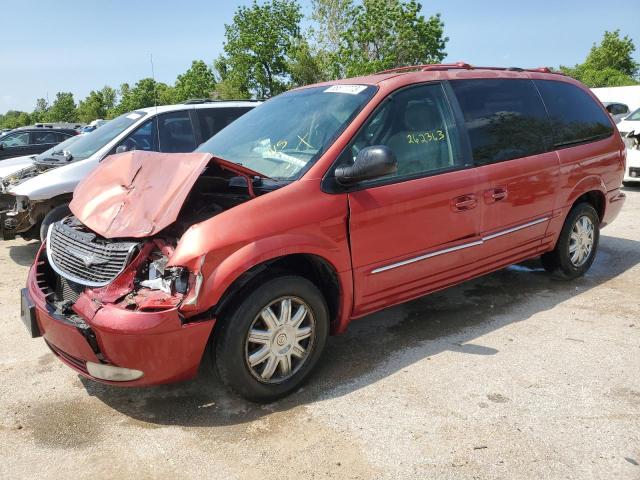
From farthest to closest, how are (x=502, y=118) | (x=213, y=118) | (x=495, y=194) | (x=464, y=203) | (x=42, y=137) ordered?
(x=42, y=137) < (x=213, y=118) < (x=502, y=118) < (x=495, y=194) < (x=464, y=203)

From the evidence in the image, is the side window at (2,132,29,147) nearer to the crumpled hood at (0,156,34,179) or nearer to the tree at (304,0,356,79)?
the crumpled hood at (0,156,34,179)

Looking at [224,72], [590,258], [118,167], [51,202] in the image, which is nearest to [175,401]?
[118,167]

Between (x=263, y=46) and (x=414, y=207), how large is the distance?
1694 inches

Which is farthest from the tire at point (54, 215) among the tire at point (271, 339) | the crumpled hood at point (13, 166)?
the tire at point (271, 339)

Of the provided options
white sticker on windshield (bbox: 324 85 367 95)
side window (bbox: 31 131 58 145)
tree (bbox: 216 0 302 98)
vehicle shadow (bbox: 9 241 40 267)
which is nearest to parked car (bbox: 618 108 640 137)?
white sticker on windshield (bbox: 324 85 367 95)

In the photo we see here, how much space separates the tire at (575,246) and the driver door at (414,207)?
142 centimetres

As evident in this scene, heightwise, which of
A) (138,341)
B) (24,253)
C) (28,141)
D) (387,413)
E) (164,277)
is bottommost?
(387,413)

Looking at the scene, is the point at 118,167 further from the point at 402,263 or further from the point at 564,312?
the point at 564,312

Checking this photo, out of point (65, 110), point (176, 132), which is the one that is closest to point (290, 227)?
point (176, 132)

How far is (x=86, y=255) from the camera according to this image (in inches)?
119

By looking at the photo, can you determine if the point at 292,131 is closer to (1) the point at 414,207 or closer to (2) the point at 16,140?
(1) the point at 414,207

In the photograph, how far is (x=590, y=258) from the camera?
5273mm

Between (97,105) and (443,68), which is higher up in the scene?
(97,105)

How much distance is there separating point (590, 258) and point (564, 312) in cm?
115
